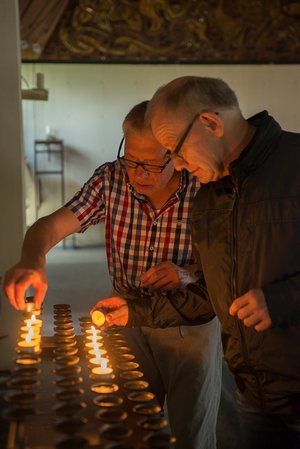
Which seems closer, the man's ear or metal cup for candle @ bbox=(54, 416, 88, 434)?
metal cup for candle @ bbox=(54, 416, 88, 434)

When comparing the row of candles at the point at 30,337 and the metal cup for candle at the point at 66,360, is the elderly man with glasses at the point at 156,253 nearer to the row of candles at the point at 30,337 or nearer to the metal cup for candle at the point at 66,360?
the row of candles at the point at 30,337

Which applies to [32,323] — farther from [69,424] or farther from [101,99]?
[101,99]

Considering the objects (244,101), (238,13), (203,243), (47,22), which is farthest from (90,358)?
(244,101)

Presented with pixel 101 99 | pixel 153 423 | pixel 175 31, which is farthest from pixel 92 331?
pixel 101 99

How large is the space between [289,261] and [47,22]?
8.87 metres

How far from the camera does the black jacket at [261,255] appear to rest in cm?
171

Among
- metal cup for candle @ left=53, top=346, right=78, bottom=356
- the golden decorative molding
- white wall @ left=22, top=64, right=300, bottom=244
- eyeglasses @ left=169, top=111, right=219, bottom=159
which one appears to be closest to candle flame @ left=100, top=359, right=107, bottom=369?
metal cup for candle @ left=53, top=346, right=78, bottom=356

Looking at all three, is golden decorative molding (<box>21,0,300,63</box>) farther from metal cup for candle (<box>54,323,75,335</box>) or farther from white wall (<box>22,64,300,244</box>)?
→ metal cup for candle (<box>54,323,75,335</box>)

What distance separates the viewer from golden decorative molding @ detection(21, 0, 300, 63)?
1041 cm

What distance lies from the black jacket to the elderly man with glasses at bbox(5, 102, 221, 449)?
0.51 meters

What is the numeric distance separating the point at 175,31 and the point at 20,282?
9.34m

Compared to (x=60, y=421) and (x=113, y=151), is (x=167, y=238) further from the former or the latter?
(x=113, y=151)

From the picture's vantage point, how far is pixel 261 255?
1733mm

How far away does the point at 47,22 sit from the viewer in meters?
9.68
